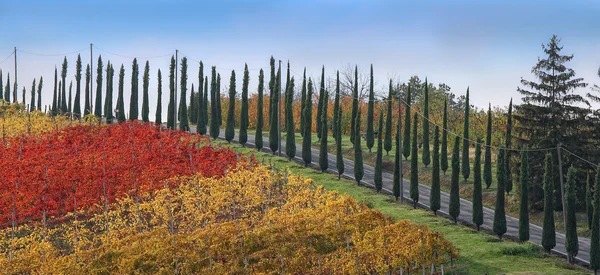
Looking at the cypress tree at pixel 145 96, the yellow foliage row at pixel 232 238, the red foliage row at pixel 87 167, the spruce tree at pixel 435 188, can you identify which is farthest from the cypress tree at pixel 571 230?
the cypress tree at pixel 145 96

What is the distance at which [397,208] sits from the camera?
2127 inches

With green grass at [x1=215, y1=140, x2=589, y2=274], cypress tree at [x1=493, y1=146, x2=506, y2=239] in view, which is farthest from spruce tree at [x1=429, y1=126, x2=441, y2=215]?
cypress tree at [x1=493, y1=146, x2=506, y2=239]

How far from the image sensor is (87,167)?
5447 centimetres

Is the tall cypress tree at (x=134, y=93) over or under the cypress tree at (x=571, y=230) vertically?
over

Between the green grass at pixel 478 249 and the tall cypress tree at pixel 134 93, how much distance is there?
4212 centimetres

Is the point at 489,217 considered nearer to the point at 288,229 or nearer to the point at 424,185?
the point at 424,185

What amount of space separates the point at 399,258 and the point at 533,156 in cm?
3008

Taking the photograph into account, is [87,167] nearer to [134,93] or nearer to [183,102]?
[183,102]

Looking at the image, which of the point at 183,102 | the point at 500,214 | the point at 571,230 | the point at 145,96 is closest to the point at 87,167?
the point at 500,214

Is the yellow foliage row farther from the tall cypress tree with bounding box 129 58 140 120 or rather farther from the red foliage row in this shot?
the tall cypress tree with bounding box 129 58 140 120

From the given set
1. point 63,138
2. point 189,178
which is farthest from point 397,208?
point 63,138

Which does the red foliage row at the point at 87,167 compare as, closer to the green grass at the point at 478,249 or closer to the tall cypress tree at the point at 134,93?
the green grass at the point at 478,249

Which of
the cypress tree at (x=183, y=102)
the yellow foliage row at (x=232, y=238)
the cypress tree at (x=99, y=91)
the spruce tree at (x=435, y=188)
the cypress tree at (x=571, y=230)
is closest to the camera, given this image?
the yellow foliage row at (x=232, y=238)

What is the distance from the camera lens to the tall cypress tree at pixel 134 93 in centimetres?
9525
